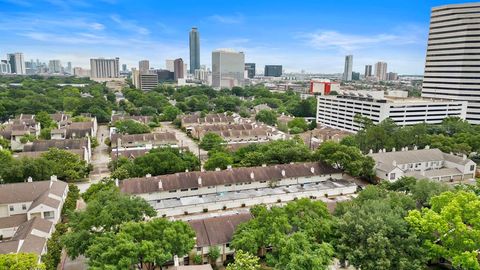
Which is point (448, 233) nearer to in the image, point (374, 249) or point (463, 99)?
point (374, 249)

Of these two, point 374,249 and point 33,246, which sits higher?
point 374,249

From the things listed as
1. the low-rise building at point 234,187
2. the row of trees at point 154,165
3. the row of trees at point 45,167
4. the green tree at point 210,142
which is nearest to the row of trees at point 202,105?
the green tree at point 210,142

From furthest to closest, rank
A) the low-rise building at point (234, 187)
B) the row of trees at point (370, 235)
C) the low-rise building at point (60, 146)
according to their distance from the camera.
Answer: the low-rise building at point (60, 146)
the low-rise building at point (234, 187)
the row of trees at point (370, 235)

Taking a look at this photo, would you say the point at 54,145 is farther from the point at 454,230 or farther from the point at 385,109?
the point at 385,109

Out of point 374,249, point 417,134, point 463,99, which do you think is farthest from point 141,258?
point 463,99

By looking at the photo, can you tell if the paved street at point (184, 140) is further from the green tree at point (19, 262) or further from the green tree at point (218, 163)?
the green tree at point (19, 262)

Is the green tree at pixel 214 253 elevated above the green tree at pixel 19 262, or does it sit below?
below

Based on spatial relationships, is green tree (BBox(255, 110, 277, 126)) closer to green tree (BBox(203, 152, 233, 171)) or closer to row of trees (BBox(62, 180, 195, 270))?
green tree (BBox(203, 152, 233, 171))

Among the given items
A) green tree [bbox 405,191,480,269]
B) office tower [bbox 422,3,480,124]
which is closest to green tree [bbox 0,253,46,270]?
green tree [bbox 405,191,480,269]
